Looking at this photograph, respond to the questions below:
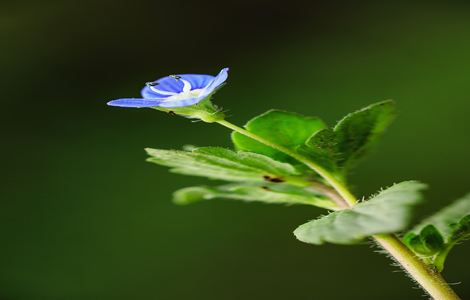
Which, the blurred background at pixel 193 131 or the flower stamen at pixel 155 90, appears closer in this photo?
the flower stamen at pixel 155 90

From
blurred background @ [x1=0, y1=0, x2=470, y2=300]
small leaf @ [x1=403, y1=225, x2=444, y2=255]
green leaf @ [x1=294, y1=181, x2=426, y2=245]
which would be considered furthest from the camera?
blurred background @ [x1=0, y1=0, x2=470, y2=300]

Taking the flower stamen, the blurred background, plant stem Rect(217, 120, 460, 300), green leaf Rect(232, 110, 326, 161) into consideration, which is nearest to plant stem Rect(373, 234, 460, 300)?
plant stem Rect(217, 120, 460, 300)

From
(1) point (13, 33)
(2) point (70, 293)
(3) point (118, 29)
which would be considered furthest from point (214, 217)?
(1) point (13, 33)

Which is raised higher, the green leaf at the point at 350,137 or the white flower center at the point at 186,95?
the white flower center at the point at 186,95

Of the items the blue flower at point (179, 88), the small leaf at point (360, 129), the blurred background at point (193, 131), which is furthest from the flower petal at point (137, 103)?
the blurred background at point (193, 131)

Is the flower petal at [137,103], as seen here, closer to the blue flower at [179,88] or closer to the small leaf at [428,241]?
the blue flower at [179,88]

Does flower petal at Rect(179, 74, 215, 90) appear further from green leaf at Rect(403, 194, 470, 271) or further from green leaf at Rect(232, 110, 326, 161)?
green leaf at Rect(403, 194, 470, 271)

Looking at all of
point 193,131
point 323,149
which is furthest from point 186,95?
point 193,131
